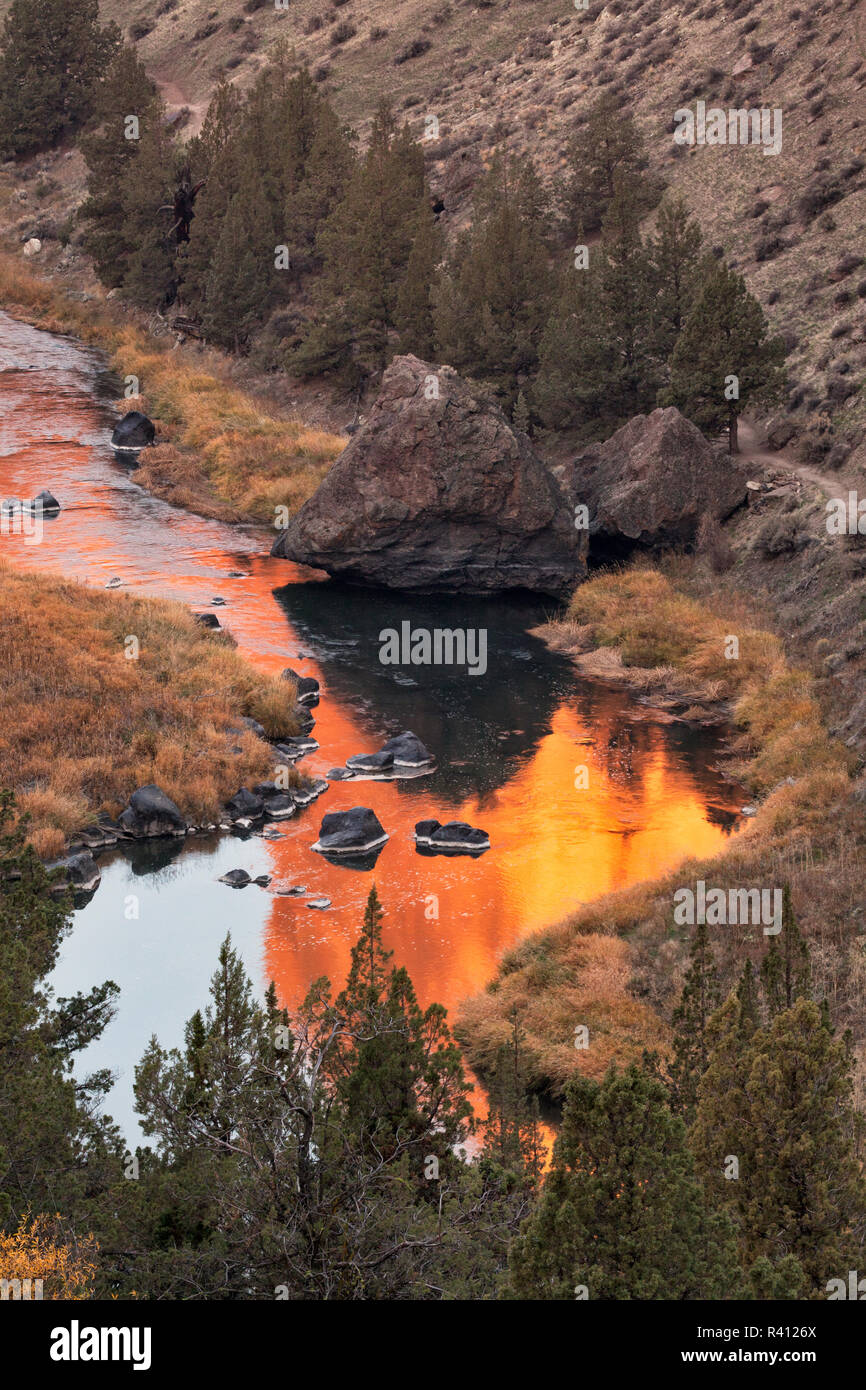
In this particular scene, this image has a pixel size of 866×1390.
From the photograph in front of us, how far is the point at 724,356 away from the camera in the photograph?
39469mm

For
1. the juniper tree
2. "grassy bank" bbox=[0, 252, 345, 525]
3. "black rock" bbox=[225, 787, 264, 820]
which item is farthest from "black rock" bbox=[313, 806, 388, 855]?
"grassy bank" bbox=[0, 252, 345, 525]

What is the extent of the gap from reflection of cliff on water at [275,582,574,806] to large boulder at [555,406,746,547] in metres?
3.53

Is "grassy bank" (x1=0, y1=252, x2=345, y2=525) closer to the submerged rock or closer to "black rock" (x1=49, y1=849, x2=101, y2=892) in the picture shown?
the submerged rock

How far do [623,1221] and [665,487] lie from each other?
107 feet

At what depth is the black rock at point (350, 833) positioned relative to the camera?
966 inches

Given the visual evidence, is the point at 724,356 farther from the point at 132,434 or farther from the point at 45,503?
the point at 132,434

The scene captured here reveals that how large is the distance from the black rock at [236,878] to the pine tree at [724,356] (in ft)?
74.5

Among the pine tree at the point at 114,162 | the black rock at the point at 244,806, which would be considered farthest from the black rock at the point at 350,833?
the pine tree at the point at 114,162

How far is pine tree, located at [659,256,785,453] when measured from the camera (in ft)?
128

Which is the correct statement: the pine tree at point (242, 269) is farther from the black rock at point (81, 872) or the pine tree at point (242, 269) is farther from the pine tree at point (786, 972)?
the pine tree at point (786, 972)

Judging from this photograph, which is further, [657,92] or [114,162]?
[114,162]

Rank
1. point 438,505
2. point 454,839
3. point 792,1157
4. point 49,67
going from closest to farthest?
point 792,1157 → point 454,839 → point 438,505 → point 49,67

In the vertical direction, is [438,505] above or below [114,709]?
above

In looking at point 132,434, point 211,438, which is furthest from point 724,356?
point 132,434
